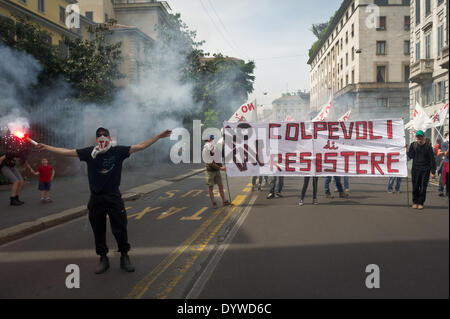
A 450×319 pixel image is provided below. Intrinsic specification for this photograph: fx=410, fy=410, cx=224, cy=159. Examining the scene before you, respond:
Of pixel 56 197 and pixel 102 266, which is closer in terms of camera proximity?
pixel 102 266

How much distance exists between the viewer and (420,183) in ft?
28.8

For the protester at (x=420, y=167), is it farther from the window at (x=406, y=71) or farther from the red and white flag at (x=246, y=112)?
the window at (x=406, y=71)

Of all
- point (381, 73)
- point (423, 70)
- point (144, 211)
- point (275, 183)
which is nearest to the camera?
point (144, 211)

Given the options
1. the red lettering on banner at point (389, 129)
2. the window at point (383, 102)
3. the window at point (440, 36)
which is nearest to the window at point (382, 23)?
the window at point (383, 102)

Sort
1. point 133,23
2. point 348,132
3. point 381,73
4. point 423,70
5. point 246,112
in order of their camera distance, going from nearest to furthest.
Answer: point 348,132, point 246,112, point 423,70, point 133,23, point 381,73

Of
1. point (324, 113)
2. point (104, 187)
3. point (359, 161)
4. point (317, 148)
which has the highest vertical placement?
point (324, 113)

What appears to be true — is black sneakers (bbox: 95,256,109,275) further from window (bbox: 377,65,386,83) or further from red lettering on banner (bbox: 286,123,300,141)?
window (bbox: 377,65,386,83)

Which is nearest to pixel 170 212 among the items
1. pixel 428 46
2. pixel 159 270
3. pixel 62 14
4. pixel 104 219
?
pixel 104 219

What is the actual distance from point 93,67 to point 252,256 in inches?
587

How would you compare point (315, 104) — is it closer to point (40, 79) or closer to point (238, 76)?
point (238, 76)

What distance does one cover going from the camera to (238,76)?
177 ft

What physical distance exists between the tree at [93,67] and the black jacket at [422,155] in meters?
12.7

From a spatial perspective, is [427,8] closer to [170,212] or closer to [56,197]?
[170,212]

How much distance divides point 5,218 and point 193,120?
2008cm
